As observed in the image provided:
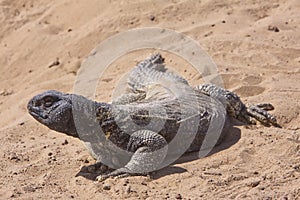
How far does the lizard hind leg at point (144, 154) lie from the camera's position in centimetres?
533

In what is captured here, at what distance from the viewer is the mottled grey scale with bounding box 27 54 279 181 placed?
5.32 m

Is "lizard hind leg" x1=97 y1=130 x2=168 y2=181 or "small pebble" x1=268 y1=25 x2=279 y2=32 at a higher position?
"lizard hind leg" x1=97 y1=130 x2=168 y2=181

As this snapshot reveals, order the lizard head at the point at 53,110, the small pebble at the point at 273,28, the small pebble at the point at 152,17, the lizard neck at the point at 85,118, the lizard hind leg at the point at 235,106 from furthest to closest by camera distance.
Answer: the small pebble at the point at 152,17 → the small pebble at the point at 273,28 → the lizard hind leg at the point at 235,106 → the lizard neck at the point at 85,118 → the lizard head at the point at 53,110

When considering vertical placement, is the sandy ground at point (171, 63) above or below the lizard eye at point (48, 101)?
below

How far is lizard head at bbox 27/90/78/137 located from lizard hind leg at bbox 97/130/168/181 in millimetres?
602

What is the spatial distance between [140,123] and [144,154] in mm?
341

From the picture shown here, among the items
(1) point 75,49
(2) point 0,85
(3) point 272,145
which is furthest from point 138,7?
(3) point 272,145

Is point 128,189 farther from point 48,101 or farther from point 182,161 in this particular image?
point 48,101

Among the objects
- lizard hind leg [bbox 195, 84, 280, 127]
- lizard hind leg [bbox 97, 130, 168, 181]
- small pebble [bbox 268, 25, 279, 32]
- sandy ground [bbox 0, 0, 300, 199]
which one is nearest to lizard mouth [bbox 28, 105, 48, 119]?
sandy ground [bbox 0, 0, 300, 199]

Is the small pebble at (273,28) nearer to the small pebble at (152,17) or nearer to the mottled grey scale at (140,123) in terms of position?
the small pebble at (152,17)

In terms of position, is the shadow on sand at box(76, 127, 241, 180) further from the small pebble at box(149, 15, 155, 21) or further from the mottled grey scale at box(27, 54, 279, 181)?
the small pebble at box(149, 15, 155, 21)

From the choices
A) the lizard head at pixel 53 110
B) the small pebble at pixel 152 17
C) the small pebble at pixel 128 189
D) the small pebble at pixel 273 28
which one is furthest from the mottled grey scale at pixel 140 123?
the small pebble at pixel 152 17

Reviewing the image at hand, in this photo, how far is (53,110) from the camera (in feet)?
17.3

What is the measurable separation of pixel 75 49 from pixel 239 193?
4.97 metres
